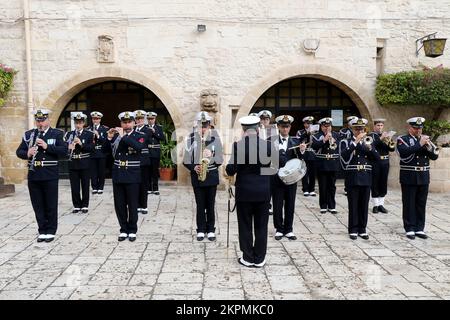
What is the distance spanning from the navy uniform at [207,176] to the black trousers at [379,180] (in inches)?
143

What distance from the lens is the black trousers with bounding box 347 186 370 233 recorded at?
6.83 meters

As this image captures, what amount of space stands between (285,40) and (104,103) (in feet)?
23.8

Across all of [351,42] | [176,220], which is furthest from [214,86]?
[176,220]

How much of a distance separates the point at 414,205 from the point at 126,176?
4.52m

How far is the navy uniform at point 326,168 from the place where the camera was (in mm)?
8859

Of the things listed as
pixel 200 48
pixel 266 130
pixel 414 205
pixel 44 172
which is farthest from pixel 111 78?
pixel 414 205

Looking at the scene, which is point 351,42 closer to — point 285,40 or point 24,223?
point 285,40

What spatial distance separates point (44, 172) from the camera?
6.55m

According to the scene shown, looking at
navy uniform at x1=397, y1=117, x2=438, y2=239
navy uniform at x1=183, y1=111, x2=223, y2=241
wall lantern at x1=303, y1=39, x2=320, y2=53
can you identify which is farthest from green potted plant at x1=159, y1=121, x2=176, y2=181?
navy uniform at x1=397, y1=117, x2=438, y2=239

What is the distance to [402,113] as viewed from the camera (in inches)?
471

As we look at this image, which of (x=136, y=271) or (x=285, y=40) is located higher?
(x=285, y=40)

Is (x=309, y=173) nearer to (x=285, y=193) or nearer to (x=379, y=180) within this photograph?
(x=379, y=180)

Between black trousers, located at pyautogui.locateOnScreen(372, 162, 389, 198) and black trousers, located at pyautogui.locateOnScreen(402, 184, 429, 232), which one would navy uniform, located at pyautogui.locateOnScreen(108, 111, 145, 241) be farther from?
black trousers, located at pyautogui.locateOnScreen(372, 162, 389, 198)

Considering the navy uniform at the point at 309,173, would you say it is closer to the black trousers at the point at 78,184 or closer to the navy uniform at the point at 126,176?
the navy uniform at the point at 126,176
